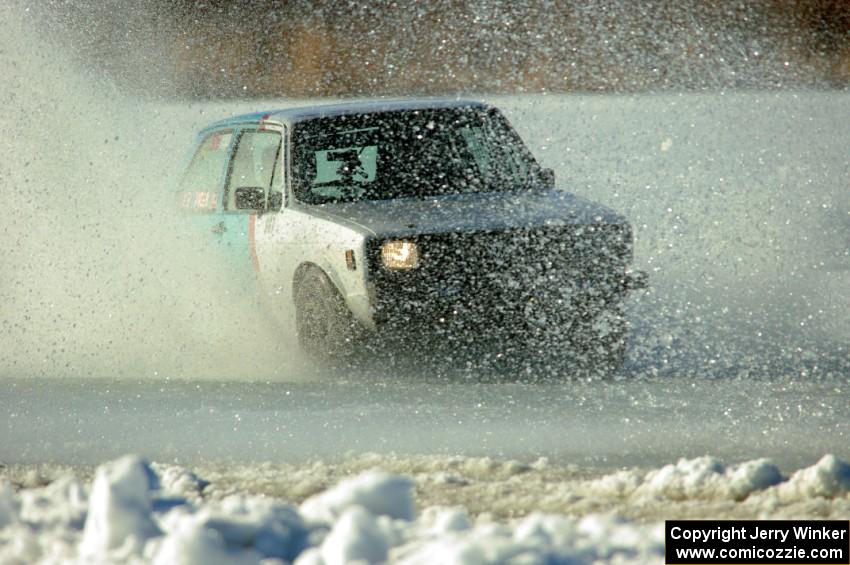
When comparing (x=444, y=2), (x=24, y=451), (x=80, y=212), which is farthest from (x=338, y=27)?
(x=24, y=451)

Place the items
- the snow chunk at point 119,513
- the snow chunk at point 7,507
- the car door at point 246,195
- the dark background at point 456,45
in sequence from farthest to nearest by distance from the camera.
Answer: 1. the dark background at point 456,45
2. the car door at point 246,195
3. the snow chunk at point 7,507
4. the snow chunk at point 119,513

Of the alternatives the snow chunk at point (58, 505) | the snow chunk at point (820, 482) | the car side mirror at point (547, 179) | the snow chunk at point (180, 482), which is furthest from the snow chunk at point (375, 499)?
the car side mirror at point (547, 179)

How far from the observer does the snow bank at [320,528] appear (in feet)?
11.4

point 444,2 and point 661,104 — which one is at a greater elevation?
point 444,2

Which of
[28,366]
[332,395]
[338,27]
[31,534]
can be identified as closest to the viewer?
[31,534]

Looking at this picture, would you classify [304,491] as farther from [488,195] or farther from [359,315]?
[488,195]

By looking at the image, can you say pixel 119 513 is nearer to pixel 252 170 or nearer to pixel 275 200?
pixel 275 200

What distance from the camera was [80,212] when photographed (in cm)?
1050

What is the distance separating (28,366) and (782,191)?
425 inches

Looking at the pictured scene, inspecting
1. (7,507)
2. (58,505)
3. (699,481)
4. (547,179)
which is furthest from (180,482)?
(547,179)

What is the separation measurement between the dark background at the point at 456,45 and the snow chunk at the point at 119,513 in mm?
18765

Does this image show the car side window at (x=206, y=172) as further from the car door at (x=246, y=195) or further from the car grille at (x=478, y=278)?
the car grille at (x=478, y=278)

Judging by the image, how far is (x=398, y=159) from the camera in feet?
26.7

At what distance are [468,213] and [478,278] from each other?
48 centimetres
